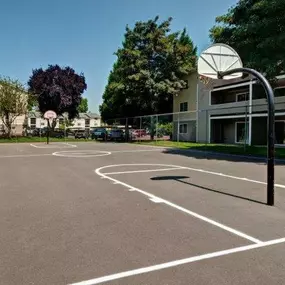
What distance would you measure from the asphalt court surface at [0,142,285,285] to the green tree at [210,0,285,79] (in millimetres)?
7787

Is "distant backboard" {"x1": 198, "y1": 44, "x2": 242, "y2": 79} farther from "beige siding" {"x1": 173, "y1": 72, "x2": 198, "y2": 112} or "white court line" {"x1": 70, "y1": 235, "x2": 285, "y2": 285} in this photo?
"beige siding" {"x1": 173, "y1": 72, "x2": 198, "y2": 112}

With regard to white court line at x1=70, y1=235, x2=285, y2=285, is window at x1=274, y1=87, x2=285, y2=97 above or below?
above

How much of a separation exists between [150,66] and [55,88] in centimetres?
1386

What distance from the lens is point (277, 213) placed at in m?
5.75

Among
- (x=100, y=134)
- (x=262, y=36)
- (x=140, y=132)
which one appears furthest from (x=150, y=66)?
(x=262, y=36)

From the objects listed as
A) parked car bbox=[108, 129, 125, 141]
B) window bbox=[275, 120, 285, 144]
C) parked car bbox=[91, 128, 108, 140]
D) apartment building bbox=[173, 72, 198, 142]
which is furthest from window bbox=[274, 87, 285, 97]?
parked car bbox=[91, 128, 108, 140]

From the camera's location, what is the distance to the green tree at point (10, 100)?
Answer: 35594 millimetres

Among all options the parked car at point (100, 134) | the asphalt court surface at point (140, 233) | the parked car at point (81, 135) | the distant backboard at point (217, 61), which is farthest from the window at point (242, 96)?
the distant backboard at point (217, 61)

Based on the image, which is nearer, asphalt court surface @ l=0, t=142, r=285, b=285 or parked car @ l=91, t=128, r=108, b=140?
asphalt court surface @ l=0, t=142, r=285, b=285

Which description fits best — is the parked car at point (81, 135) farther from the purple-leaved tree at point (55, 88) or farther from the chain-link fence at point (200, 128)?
the purple-leaved tree at point (55, 88)

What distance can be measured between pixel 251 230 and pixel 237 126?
26.1m

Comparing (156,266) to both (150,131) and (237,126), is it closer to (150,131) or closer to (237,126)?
(237,126)

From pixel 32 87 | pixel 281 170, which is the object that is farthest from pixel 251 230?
pixel 32 87

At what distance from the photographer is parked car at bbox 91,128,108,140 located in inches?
1547
